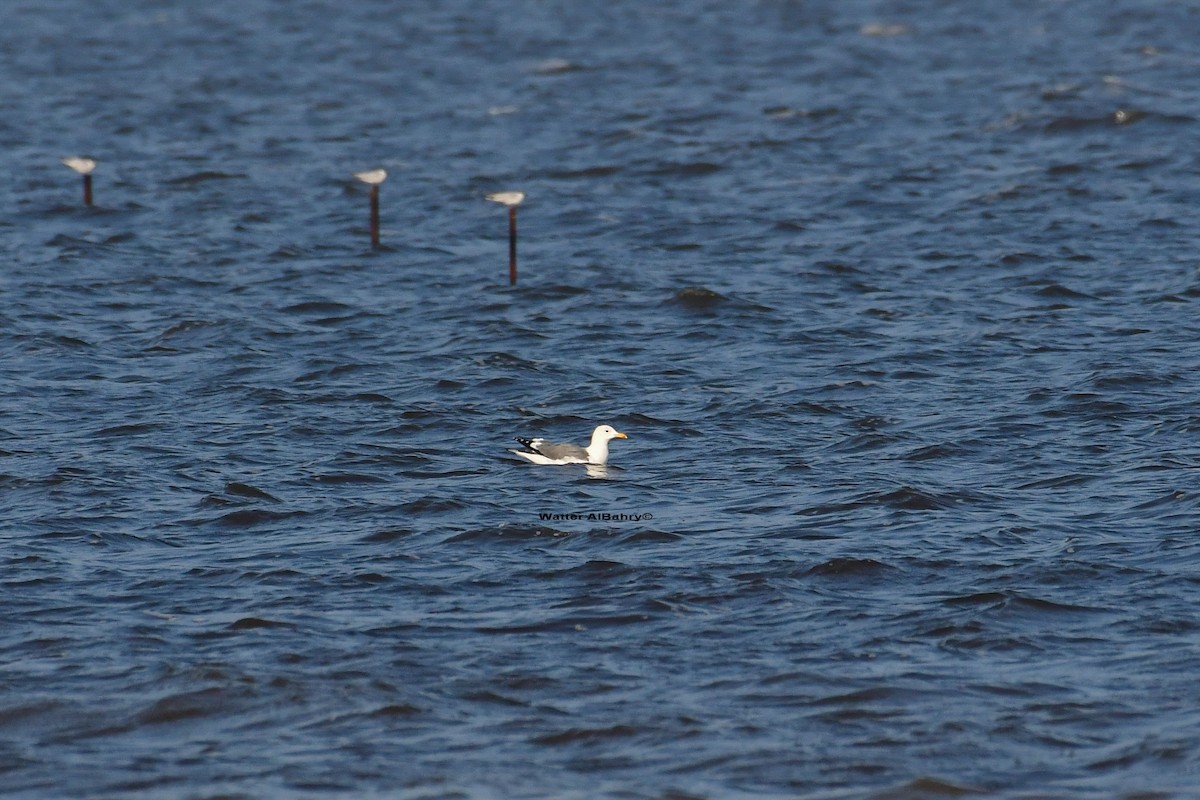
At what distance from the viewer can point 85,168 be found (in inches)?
1056

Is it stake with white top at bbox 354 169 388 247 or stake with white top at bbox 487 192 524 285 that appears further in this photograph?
stake with white top at bbox 354 169 388 247

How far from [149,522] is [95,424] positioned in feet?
11.6

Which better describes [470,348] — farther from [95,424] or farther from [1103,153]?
[1103,153]

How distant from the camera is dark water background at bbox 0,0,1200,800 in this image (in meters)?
11.3

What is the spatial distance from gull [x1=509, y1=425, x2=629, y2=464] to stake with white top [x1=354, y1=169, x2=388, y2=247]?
7.90 m

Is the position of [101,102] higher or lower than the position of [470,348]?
higher

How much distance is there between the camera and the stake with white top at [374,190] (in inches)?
960

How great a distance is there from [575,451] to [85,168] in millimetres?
12541

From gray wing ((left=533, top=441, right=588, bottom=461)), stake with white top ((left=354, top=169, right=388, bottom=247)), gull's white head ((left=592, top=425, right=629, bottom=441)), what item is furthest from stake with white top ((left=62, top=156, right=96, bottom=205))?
gull's white head ((left=592, top=425, right=629, bottom=441))

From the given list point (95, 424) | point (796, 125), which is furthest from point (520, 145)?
point (95, 424)

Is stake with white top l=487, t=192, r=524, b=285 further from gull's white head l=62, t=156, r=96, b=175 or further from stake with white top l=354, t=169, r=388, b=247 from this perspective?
gull's white head l=62, t=156, r=96, b=175

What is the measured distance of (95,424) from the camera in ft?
60.7

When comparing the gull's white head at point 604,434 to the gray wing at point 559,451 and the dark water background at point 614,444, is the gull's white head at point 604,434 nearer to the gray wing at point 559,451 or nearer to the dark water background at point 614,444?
the gray wing at point 559,451

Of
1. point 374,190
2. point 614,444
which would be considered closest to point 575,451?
point 614,444
